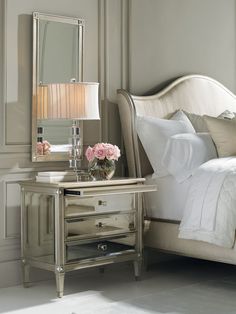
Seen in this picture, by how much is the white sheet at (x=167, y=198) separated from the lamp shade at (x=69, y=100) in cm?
72

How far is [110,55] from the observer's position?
4535mm

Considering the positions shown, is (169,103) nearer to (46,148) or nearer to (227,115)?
(227,115)

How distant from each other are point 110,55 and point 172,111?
1.98 ft

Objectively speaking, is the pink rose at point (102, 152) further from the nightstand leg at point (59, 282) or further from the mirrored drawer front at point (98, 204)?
the nightstand leg at point (59, 282)

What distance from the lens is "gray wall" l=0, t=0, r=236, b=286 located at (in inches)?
157

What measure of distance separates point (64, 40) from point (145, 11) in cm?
81

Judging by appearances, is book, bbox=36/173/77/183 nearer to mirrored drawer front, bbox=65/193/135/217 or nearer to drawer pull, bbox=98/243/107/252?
mirrored drawer front, bbox=65/193/135/217

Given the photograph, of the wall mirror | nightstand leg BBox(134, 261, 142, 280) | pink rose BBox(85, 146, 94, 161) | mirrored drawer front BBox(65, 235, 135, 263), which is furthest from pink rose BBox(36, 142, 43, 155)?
nightstand leg BBox(134, 261, 142, 280)

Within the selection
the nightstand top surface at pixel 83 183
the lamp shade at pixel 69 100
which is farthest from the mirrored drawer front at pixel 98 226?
the lamp shade at pixel 69 100

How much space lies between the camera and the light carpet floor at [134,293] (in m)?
3.46

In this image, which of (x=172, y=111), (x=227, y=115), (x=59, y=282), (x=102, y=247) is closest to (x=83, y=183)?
(x=102, y=247)

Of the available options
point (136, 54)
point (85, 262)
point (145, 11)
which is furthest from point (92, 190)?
point (145, 11)

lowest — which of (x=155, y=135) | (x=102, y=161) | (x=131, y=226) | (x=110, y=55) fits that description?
(x=131, y=226)

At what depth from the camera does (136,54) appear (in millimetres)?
4684
